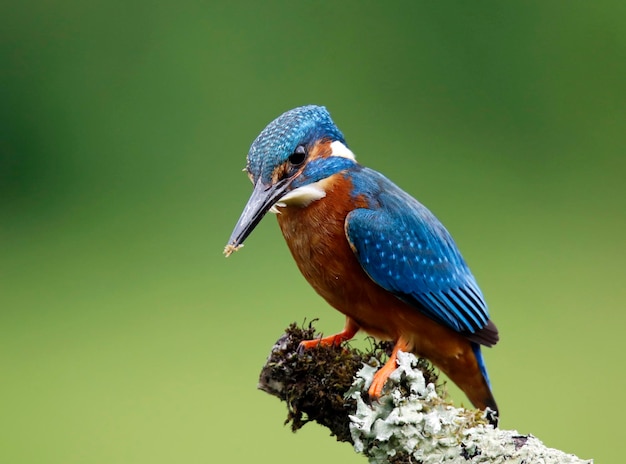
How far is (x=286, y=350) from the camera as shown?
1593mm

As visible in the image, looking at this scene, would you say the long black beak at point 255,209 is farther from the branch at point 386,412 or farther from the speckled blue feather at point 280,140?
the branch at point 386,412

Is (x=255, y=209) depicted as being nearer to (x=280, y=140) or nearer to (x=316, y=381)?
(x=280, y=140)

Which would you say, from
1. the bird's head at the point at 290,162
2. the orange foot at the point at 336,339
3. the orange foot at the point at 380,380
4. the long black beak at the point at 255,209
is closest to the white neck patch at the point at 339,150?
the bird's head at the point at 290,162

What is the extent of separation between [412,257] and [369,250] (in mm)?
118

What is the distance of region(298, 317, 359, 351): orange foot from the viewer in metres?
1.61

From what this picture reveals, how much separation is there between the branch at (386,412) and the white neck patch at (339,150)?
1.24 feet

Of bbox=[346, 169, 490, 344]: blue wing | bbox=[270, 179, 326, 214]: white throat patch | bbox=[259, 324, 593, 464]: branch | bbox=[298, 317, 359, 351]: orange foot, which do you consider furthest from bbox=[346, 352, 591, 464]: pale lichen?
bbox=[270, 179, 326, 214]: white throat patch

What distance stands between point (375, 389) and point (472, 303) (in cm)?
42

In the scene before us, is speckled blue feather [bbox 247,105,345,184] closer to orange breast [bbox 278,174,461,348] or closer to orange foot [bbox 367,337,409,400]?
orange breast [bbox 278,174,461,348]

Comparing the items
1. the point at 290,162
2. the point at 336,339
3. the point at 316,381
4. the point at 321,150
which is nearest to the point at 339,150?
the point at 321,150

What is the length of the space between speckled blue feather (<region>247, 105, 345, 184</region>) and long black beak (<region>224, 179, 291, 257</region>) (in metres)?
0.02

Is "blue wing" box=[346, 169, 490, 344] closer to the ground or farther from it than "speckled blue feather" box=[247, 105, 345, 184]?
closer to the ground

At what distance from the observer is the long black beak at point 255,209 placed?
159 cm

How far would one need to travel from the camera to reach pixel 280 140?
5.41 ft
